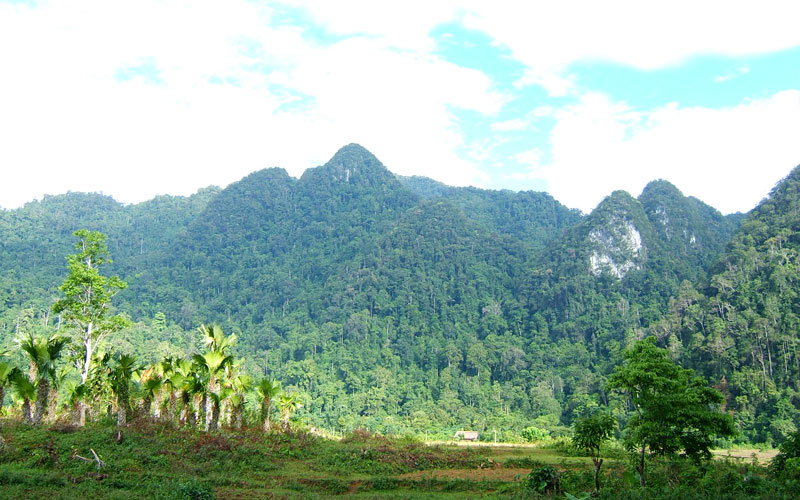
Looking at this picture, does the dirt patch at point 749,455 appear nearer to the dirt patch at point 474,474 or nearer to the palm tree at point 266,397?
the dirt patch at point 474,474

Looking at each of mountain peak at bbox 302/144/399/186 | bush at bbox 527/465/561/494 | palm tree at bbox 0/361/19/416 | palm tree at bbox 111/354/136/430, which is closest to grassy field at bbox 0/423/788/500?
bush at bbox 527/465/561/494

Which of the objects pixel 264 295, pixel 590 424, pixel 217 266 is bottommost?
pixel 590 424

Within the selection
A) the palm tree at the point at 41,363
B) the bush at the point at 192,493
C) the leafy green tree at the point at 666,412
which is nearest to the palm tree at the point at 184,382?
the palm tree at the point at 41,363

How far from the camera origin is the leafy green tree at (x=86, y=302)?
84.6ft

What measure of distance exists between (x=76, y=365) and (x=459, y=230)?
283 ft

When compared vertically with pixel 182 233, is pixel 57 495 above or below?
below

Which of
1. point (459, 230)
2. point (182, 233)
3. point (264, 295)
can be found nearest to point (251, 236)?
point (182, 233)

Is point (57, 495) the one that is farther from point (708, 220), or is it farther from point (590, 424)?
point (708, 220)

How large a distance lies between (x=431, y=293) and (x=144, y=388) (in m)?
69.3

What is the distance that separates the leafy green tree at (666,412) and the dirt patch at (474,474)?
199 inches

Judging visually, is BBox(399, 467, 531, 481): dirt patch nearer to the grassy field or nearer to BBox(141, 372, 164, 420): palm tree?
the grassy field

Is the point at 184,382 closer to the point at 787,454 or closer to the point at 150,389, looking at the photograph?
the point at 150,389

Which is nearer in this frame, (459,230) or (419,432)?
(419,432)

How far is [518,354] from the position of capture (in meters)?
72.3
